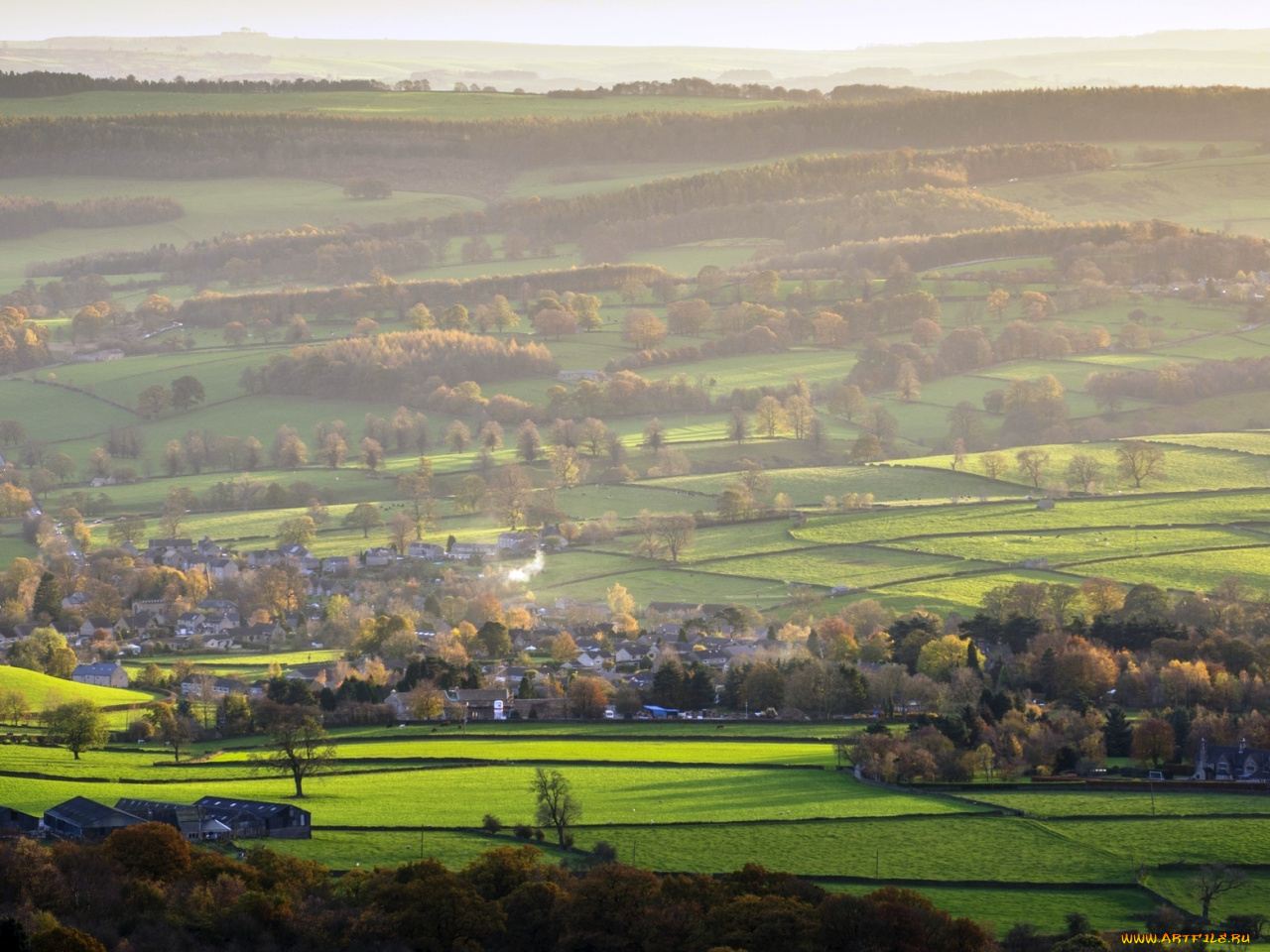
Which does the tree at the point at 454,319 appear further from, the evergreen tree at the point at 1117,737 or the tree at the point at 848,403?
the evergreen tree at the point at 1117,737

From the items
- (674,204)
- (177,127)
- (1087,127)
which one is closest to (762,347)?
(674,204)

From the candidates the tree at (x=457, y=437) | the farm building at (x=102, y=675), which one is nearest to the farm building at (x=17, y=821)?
the farm building at (x=102, y=675)

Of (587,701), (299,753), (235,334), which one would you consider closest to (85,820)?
(299,753)

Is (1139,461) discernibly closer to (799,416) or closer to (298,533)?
(799,416)

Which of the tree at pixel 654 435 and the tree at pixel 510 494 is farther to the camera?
the tree at pixel 654 435

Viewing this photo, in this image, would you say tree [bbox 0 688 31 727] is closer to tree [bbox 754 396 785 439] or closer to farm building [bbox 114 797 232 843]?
farm building [bbox 114 797 232 843]

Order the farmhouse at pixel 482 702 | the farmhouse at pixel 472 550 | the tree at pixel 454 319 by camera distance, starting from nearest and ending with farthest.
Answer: the farmhouse at pixel 482 702 < the farmhouse at pixel 472 550 < the tree at pixel 454 319

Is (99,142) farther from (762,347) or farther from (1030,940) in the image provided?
(1030,940)
